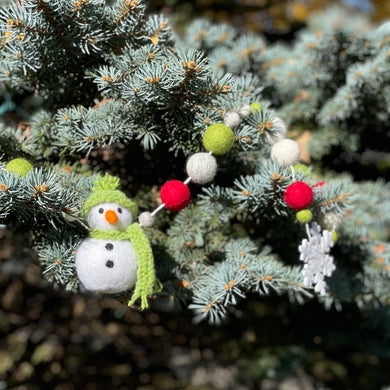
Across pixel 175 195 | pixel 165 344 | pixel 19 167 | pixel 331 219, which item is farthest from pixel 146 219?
pixel 165 344

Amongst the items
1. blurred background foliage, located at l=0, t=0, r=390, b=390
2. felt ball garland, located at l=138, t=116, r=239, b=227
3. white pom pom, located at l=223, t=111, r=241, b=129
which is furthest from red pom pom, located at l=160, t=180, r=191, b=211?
blurred background foliage, located at l=0, t=0, r=390, b=390

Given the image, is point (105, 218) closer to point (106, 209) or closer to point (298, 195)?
point (106, 209)

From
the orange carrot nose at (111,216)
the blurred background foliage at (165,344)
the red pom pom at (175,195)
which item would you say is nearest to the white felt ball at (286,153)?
the red pom pom at (175,195)

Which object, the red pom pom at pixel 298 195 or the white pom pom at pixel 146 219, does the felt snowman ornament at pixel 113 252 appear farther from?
the red pom pom at pixel 298 195

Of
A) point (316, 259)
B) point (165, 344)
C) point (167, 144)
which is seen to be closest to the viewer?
point (316, 259)

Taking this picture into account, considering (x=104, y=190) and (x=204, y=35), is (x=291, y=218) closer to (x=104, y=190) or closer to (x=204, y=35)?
(x=104, y=190)

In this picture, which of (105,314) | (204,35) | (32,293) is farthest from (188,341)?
(204,35)

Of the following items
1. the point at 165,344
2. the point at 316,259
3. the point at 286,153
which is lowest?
the point at 165,344

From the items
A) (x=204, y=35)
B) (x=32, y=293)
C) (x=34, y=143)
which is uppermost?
(x=204, y=35)
